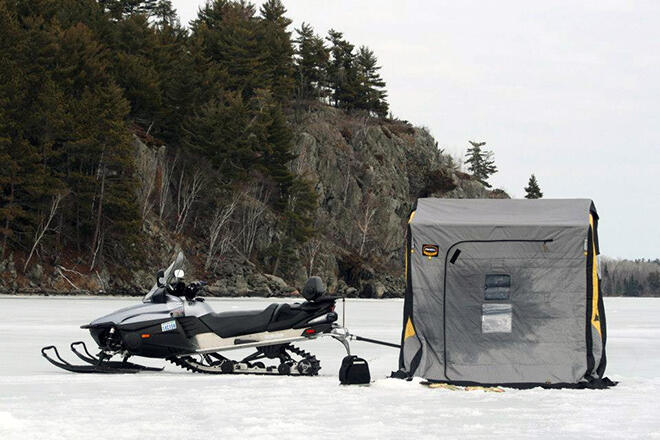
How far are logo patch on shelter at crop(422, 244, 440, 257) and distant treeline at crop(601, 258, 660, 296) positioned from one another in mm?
134681

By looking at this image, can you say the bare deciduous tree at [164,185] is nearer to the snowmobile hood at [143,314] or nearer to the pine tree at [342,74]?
the pine tree at [342,74]

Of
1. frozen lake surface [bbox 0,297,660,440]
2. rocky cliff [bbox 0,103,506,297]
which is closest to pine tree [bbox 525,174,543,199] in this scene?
rocky cliff [bbox 0,103,506,297]

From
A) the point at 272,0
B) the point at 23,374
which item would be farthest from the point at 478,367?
the point at 272,0

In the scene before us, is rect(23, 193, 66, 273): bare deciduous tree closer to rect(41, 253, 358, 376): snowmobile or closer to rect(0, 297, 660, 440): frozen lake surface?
rect(0, 297, 660, 440): frozen lake surface

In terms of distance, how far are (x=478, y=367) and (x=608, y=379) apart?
4.28 ft

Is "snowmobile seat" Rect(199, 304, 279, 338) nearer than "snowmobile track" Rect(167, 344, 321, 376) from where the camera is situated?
No

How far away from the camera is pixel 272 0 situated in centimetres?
8338

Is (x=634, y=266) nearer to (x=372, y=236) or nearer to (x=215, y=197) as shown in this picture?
(x=372, y=236)

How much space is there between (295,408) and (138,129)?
52.4m

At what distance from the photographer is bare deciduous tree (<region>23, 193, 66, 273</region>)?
151 feet

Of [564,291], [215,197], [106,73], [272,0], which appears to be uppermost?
[272,0]

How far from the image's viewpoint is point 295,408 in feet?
24.8

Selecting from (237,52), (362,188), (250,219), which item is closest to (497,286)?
(250,219)

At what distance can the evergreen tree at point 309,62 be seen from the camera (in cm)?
8288
